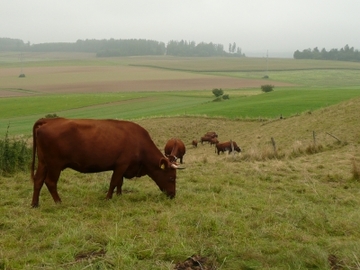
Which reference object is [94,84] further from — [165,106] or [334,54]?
[334,54]

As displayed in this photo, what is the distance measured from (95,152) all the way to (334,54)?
170 m

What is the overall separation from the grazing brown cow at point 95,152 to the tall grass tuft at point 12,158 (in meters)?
3.21

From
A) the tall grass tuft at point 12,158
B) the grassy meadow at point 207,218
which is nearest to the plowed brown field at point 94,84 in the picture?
the tall grass tuft at point 12,158

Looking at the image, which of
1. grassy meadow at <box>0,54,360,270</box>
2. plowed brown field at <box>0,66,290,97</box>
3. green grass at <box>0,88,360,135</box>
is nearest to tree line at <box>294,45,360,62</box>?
plowed brown field at <box>0,66,290,97</box>

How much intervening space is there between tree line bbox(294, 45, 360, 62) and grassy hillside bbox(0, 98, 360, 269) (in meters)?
160

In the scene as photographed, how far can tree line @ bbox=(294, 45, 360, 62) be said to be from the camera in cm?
16125

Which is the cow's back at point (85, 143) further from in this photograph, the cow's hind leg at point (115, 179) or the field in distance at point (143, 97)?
the field in distance at point (143, 97)

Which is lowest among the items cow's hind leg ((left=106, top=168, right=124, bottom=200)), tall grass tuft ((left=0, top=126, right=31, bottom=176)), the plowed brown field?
the plowed brown field

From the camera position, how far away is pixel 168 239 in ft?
20.2

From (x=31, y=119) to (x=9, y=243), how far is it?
38158 millimetres

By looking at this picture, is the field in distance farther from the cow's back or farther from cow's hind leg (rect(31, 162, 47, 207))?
the cow's back

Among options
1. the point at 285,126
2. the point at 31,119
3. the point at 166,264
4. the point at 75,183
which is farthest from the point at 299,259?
the point at 31,119

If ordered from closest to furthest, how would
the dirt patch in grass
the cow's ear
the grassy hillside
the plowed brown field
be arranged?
the dirt patch in grass, the grassy hillside, the cow's ear, the plowed brown field

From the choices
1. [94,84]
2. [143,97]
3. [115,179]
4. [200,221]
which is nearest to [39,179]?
[115,179]
